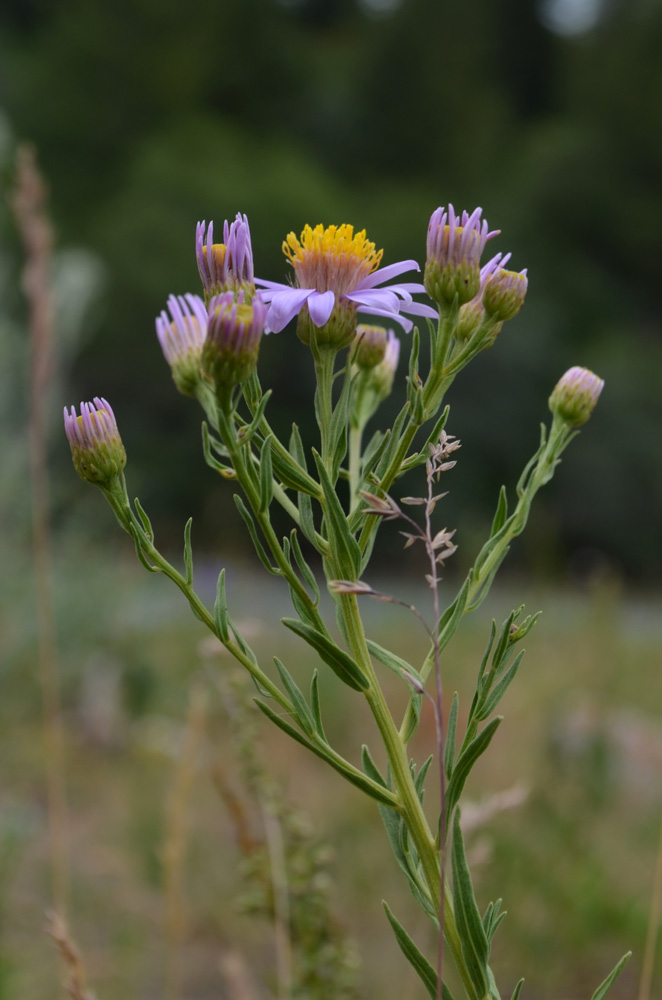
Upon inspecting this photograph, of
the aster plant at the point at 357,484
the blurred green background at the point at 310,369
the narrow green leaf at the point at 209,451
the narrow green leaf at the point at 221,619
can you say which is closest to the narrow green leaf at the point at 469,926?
the aster plant at the point at 357,484

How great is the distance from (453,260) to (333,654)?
36 centimetres

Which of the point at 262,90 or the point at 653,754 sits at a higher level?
the point at 262,90

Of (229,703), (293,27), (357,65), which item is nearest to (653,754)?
(229,703)

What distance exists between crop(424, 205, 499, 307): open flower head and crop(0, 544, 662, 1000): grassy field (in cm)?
55

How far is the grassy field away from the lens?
1927 mm

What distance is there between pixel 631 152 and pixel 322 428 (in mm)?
14062

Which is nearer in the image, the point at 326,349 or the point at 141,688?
the point at 326,349

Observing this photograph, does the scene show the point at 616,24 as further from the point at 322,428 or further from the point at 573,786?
the point at 322,428

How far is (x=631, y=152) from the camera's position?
44.5 feet

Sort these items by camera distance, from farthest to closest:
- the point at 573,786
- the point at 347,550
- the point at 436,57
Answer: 1. the point at 436,57
2. the point at 573,786
3. the point at 347,550

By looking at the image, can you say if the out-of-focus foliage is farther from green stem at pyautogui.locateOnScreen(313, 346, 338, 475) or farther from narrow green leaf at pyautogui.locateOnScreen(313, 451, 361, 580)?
narrow green leaf at pyautogui.locateOnScreen(313, 451, 361, 580)

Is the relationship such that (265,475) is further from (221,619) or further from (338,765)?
(338,765)

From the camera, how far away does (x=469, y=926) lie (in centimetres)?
78

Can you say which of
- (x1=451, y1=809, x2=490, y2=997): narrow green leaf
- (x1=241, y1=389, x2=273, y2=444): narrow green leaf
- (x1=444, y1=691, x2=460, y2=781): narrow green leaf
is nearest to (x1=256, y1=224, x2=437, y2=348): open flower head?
(x1=241, y1=389, x2=273, y2=444): narrow green leaf
